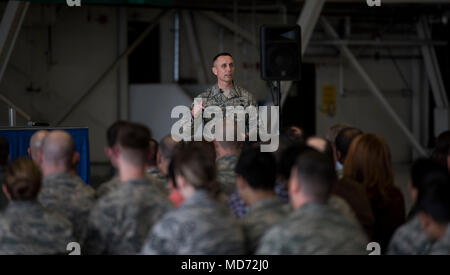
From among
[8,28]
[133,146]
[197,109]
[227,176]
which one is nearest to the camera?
[133,146]

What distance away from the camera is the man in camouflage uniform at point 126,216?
238 centimetres

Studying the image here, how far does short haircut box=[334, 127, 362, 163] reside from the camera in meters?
3.46

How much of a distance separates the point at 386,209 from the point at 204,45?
7.67 metres

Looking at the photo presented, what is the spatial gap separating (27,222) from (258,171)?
36.5 inches

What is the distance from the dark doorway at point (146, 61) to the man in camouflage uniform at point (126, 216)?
7.91 metres

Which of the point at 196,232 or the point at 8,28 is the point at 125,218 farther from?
the point at 8,28

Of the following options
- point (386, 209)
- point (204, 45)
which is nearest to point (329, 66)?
point (204, 45)

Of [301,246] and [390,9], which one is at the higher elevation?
[390,9]

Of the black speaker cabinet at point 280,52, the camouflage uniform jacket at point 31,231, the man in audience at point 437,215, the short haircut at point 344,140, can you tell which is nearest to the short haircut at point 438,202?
the man in audience at point 437,215

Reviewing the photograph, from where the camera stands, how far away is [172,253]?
2143 mm

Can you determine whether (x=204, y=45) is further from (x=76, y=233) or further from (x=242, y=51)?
(x=76, y=233)

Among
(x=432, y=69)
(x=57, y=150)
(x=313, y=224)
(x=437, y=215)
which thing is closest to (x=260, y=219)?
(x=313, y=224)

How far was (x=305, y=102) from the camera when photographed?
36.4 feet

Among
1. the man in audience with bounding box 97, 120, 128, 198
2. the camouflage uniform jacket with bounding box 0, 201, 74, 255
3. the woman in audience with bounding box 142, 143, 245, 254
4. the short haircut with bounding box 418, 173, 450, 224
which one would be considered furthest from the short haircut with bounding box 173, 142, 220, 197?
the short haircut with bounding box 418, 173, 450, 224
